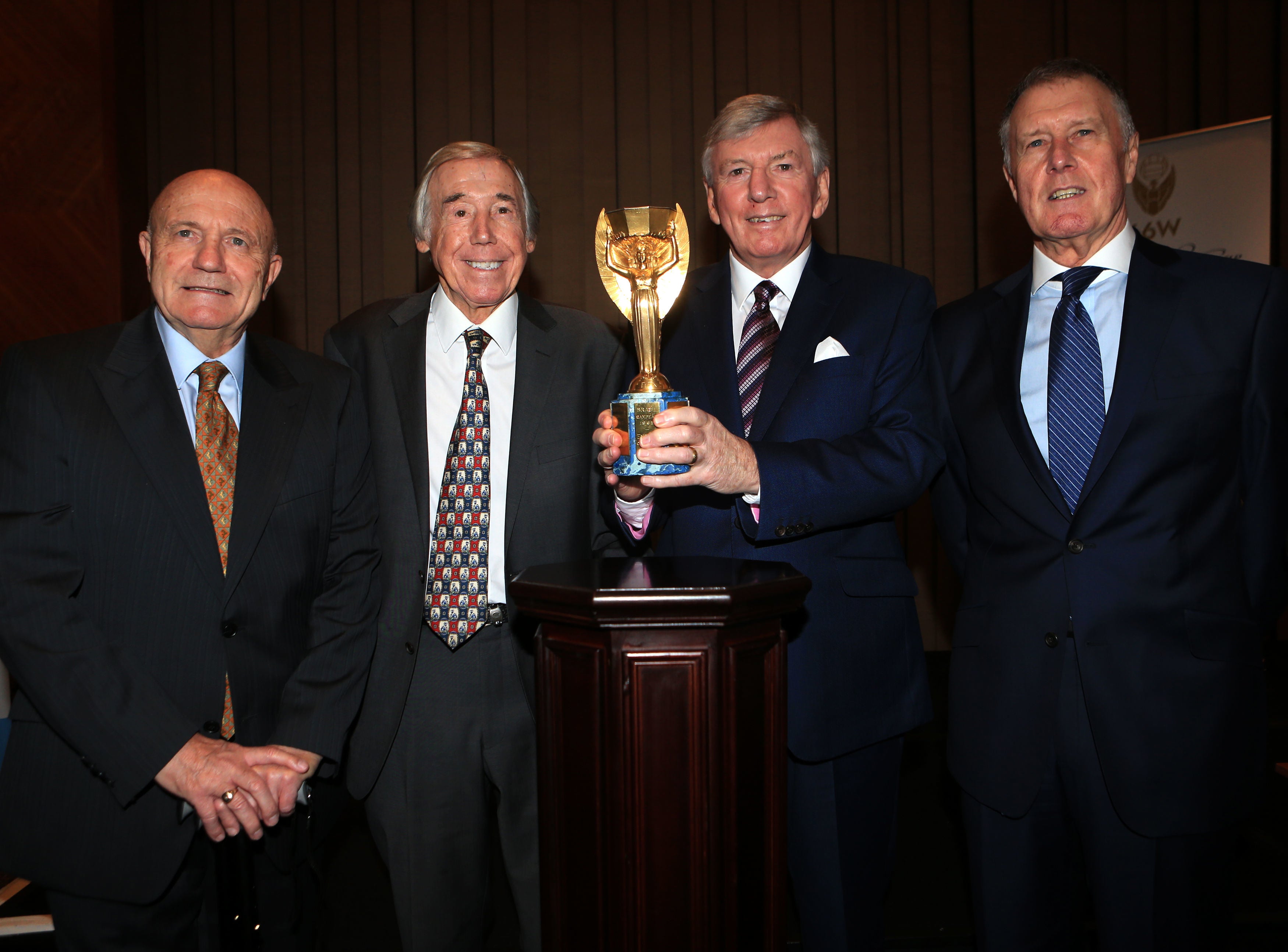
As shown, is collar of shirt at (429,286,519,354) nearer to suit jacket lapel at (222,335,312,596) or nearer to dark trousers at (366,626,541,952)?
suit jacket lapel at (222,335,312,596)

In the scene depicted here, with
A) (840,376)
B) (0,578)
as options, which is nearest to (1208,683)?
(840,376)

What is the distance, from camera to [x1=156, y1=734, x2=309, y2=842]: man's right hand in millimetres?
1538

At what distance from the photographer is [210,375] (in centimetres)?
173

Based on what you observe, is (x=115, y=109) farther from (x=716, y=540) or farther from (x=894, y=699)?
(x=894, y=699)

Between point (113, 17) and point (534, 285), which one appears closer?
point (113, 17)

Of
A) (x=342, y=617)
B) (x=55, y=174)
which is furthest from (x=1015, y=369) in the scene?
(x=55, y=174)

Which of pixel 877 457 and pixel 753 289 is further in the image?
pixel 753 289

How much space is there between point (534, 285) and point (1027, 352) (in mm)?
3354

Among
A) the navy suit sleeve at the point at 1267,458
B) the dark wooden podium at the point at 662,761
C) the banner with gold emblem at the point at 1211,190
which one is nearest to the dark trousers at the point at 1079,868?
the navy suit sleeve at the point at 1267,458

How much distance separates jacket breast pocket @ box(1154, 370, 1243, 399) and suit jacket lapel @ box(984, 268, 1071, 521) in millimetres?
231

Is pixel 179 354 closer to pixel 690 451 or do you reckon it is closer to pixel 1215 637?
pixel 690 451

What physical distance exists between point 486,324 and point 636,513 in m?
0.64

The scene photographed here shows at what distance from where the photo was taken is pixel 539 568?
1.45 metres

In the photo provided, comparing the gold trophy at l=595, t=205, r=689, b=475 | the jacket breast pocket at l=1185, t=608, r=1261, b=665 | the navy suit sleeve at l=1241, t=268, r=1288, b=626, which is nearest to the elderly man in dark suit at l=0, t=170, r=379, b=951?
the gold trophy at l=595, t=205, r=689, b=475
